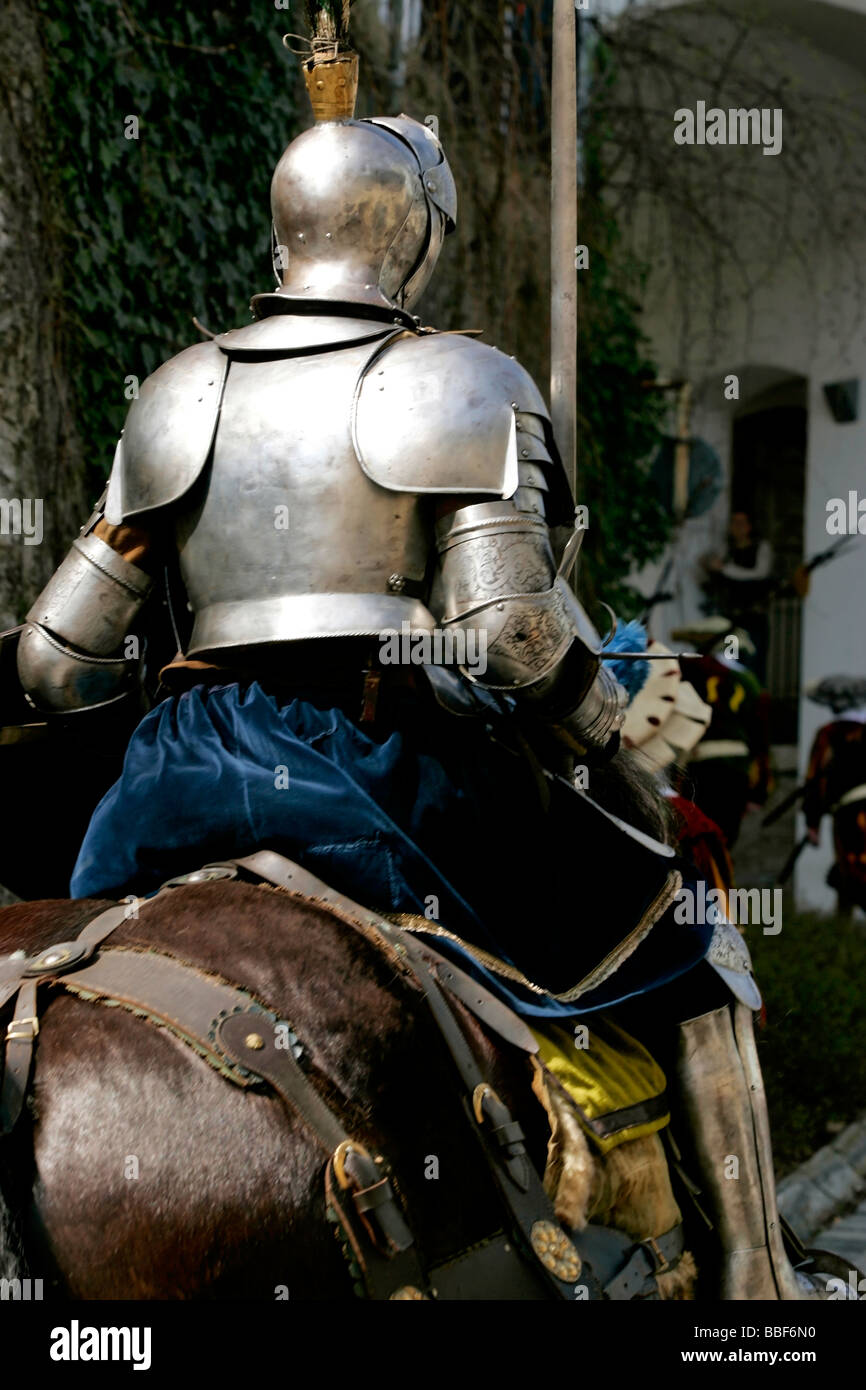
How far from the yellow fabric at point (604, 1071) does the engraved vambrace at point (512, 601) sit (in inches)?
20.3

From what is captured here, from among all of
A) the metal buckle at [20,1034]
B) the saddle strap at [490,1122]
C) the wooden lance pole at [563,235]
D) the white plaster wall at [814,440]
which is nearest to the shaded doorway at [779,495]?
the white plaster wall at [814,440]

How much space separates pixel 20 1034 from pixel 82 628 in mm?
864

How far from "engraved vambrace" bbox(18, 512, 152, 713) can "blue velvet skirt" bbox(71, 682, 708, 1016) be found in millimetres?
163

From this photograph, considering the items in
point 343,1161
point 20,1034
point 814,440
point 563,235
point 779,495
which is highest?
point 563,235

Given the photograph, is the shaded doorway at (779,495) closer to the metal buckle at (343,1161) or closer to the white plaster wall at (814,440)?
the white plaster wall at (814,440)

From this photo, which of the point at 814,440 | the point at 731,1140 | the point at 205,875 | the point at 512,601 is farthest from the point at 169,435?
the point at 814,440

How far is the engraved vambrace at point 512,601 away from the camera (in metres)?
2.35

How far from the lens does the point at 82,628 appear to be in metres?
2.54

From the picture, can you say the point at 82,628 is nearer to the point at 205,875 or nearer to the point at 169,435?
the point at 169,435

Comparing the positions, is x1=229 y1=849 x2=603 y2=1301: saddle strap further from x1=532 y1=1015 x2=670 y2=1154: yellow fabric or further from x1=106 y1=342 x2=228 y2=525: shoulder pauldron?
x1=106 y1=342 x2=228 y2=525: shoulder pauldron

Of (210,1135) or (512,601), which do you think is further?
(512,601)

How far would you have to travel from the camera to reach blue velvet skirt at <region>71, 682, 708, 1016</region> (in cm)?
228

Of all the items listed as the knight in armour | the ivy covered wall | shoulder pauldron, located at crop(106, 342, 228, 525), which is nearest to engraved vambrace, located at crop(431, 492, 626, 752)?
the knight in armour

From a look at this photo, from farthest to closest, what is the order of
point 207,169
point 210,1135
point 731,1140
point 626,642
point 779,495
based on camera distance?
point 779,495, point 207,169, point 626,642, point 731,1140, point 210,1135
